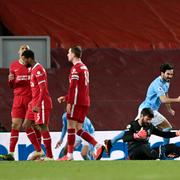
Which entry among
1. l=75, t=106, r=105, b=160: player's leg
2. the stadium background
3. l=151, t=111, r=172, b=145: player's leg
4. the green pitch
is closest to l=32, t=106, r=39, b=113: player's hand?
l=75, t=106, r=105, b=160: player's leg

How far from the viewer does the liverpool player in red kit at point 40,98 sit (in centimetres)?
1098

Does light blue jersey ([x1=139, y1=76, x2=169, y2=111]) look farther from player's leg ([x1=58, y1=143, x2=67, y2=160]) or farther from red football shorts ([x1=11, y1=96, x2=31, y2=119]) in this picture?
red football shorts ([x1=11, y1=96, x2=31, y2=119])

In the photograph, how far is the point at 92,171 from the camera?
26.7 feet

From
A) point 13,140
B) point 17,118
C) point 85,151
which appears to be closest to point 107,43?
point 85,151

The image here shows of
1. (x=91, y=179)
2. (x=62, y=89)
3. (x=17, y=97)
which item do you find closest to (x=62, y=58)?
(x=62, y=89)

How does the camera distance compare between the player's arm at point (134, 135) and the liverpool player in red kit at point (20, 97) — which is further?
the liverpool player in red kit at point (20, 97)

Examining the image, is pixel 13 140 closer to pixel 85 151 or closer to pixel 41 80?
pixel 41 80

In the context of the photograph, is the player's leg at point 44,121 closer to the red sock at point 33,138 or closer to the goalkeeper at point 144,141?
the red sock at point 33,138

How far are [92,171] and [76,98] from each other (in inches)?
121

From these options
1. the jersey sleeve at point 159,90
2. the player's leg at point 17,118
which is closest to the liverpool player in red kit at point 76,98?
the player's leg at point 17,118

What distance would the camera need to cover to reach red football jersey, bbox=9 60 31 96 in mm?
11625

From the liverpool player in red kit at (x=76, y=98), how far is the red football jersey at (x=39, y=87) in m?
0.20

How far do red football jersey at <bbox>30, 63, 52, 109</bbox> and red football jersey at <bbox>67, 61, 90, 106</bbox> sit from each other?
0.31 m

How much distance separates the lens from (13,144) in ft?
38.0
